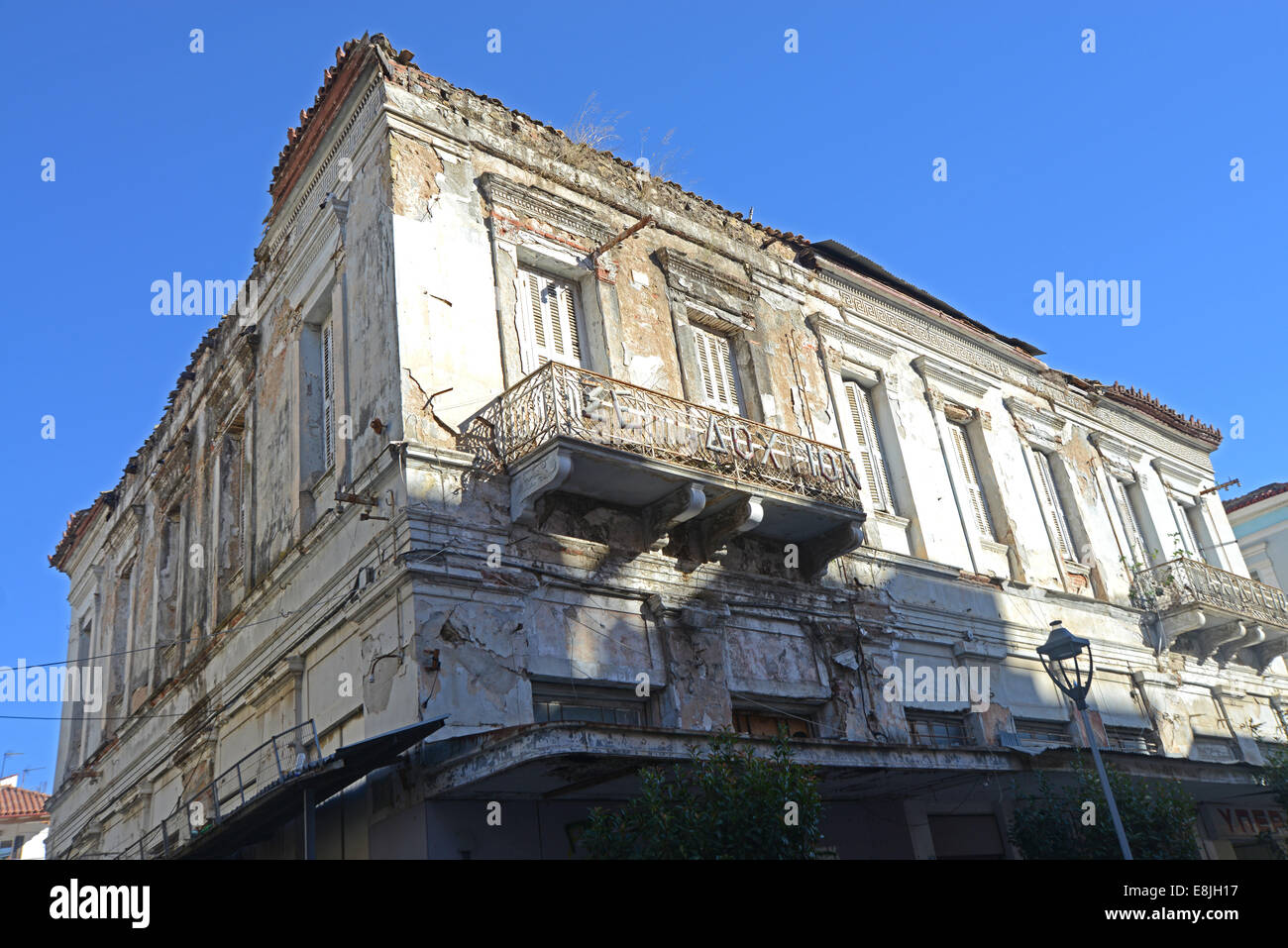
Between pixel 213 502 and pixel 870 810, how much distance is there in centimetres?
944

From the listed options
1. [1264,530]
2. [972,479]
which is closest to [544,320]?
[972,479]

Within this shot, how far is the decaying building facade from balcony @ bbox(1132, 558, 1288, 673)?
0.24ft

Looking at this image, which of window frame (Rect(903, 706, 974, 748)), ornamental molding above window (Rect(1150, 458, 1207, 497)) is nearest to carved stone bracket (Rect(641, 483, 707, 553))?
window frame (Rect(903, 706, 974, 748))

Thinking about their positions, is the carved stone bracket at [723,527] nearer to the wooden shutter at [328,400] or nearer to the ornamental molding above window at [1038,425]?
the wooden shutter at [328,400]

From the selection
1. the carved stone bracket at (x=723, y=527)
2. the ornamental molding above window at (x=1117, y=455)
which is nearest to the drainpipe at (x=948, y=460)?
the ornamental molding above window at (x=1117, y=455)

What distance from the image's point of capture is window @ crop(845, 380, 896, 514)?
50.5 ft

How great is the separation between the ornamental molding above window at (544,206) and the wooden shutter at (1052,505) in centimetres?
867

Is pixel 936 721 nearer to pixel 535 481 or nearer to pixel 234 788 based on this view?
pixel 535 481

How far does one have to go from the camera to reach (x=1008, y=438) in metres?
18.5

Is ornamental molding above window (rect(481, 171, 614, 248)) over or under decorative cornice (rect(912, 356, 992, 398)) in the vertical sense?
over

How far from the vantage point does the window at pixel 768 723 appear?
1188cm

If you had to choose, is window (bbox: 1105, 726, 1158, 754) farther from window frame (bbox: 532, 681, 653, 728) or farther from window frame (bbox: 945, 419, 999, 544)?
window frame (bbox: 532, 681, 653, 728)

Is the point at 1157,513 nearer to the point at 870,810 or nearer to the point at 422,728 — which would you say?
the point at 870,810
